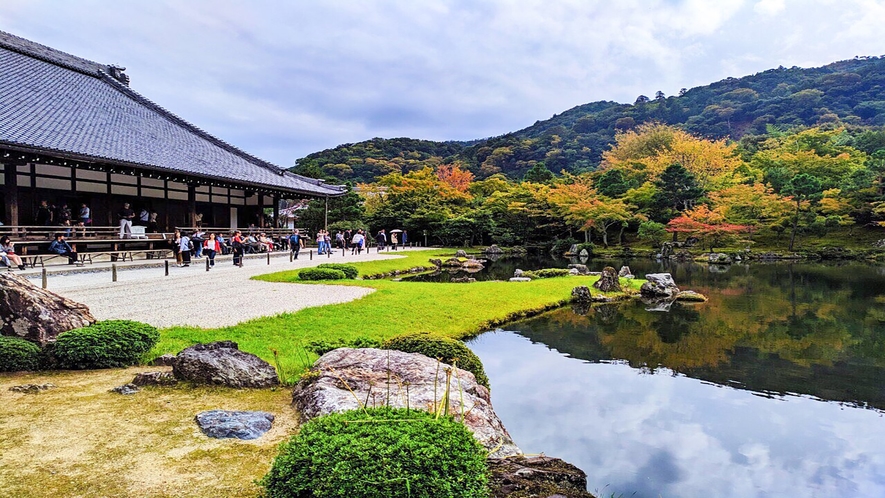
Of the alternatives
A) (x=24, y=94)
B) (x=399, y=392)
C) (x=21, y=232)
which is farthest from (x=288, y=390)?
(x=24, y=94)

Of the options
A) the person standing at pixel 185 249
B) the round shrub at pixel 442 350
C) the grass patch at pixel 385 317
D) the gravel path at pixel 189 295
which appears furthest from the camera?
the person standing at pixel 185 249

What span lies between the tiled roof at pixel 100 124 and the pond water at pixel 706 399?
13.6 meters

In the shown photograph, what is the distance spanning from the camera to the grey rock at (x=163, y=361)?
18.0 ft

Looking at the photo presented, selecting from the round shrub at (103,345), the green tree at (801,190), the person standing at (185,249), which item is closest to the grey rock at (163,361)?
the round shrub at (103,345)

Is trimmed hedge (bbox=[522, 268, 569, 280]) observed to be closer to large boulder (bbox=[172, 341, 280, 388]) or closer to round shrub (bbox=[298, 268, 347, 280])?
round shrub (bbox=[298, 268, 347, 280])

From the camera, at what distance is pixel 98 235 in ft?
54.9

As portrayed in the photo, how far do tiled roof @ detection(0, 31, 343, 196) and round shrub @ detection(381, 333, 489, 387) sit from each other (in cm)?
1304

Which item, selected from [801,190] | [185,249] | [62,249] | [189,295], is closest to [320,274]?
[189,295]

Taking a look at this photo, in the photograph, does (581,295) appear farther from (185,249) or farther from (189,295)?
(185,249)

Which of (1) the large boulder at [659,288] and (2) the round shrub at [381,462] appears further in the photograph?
(1) the large boulder at [659,288]

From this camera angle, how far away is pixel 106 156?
1477 cm

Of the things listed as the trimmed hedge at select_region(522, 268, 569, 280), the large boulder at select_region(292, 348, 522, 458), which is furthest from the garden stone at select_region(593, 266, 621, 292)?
the large boulder at select_region(292, 348, 522, 458)

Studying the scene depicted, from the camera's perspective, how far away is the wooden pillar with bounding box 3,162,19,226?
14.1 meters

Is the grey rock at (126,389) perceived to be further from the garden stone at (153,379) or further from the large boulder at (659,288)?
the large boulder at (659,288)
